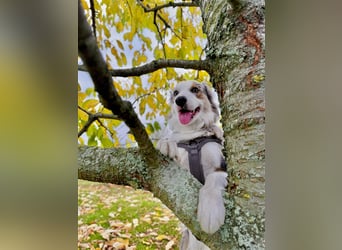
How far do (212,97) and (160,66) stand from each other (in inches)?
7.6

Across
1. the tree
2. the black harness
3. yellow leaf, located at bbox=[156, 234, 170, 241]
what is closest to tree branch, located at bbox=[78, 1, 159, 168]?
the tree

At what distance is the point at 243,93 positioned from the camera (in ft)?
3.68

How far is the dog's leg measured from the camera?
108 cm

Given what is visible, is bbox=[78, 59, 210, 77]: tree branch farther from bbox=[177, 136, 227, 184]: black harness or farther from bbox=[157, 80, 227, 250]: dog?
bbox=[177, 136, 227, 184]: black harness

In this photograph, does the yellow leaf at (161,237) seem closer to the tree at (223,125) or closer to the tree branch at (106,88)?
the tree at (223,125)

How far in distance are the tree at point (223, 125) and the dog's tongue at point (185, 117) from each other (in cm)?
9

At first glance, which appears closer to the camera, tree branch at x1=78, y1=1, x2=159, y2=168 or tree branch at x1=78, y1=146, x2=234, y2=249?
tree branch at x1=78, y1=1, x2=159, y2=168

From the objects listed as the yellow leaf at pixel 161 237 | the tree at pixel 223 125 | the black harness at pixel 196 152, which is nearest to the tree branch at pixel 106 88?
the tree at pixel 223 125

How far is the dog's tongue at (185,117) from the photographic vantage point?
1.08 metres

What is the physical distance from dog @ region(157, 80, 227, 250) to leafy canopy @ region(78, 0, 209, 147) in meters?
0.04
